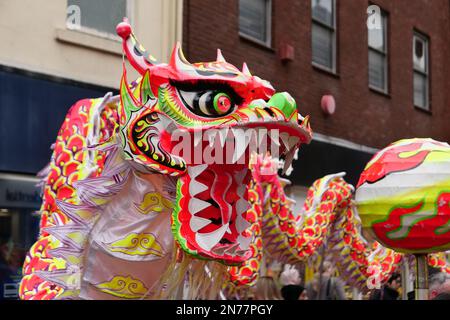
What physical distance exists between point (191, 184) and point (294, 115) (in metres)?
0.62

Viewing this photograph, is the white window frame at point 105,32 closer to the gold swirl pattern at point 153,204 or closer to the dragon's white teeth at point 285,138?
the gold swirl pattern at point 153,204

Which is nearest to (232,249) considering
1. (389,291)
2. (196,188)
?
(196,188)

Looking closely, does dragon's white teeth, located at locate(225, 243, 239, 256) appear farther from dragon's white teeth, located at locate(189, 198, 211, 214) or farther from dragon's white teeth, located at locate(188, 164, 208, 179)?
dragon's white teeth, located at locate(188, 164, 208, 179)

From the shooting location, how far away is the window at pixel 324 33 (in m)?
12.3

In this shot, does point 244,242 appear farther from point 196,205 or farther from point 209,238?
point 196,205

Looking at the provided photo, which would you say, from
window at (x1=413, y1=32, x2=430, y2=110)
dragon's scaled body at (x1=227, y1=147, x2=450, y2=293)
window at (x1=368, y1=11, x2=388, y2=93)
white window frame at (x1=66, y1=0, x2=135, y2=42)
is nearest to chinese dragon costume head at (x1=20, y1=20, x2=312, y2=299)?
dragon's scaled body at (x1=227, y1=147, x2=450, y2=293)

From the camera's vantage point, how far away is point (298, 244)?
21.6ft

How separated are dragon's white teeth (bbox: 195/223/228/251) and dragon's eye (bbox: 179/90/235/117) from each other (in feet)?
1.88

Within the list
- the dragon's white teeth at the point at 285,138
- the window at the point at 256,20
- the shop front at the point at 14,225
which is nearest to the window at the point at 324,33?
the window at the point at 256,20

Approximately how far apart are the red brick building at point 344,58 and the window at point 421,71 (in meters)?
0.02

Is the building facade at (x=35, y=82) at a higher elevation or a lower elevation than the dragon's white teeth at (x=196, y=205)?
higher

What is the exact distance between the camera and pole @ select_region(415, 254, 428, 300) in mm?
4086

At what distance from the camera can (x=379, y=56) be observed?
14148mm
